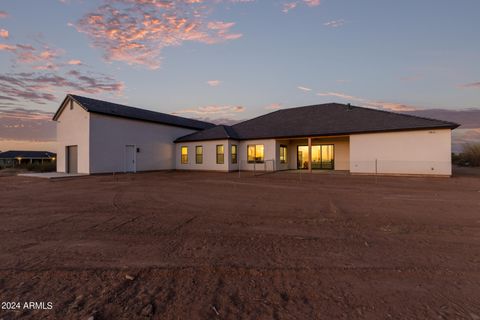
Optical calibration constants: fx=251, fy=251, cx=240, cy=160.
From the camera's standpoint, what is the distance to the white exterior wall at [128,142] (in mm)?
20516

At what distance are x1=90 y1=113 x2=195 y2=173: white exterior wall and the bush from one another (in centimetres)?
3573

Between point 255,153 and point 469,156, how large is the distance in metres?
28.4

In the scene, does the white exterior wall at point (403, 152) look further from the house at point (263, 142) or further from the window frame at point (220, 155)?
the window frame at point (220, 155)

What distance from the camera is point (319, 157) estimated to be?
81.6 ft

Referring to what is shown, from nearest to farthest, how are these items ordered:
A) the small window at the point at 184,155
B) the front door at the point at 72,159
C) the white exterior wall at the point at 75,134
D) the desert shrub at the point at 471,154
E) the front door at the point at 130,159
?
the white exterior wall at the point at 75,134
the front door at the point at 72,159
the front door at the point at 130,159
the small window at the point at 184,155
the desert shrub at the point at 471,154

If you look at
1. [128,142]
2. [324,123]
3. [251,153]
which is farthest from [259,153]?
[128,142]

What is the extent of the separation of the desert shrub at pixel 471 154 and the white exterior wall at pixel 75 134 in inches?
1660

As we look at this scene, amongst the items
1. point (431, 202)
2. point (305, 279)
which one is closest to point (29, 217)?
point (305, 279)

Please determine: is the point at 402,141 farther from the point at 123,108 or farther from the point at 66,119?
the point at 66,119

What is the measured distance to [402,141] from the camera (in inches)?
701

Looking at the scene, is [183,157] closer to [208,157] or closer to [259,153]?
[208,157]

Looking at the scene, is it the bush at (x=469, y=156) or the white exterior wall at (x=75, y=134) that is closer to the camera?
the white exterior wall at (x=75, y=134)

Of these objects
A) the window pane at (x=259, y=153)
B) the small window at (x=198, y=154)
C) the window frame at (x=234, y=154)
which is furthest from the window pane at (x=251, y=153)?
the small window at (x=198, y=154)

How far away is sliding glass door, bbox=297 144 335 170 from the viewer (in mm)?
24203
